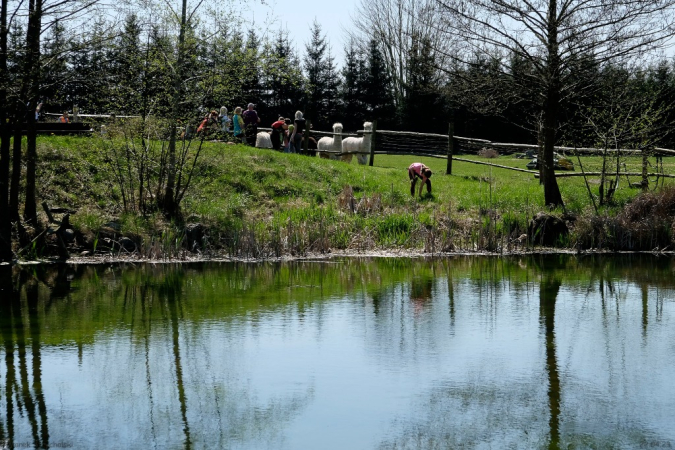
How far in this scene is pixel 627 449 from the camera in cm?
A: 643

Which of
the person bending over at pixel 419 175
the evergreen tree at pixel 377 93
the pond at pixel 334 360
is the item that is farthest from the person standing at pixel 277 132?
the evergreen tree at pixel 377 93

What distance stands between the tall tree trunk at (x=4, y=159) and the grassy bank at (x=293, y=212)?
161 cm

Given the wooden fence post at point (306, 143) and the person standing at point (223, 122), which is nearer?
the person standing at point (223, 122)

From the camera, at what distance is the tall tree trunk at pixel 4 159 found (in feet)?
47.1

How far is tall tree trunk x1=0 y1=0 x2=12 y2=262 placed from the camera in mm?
14367

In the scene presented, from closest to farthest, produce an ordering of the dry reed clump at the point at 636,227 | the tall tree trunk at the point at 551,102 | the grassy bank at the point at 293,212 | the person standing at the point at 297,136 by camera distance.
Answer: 1. the grassy bank at the point at 293,212
2. the dry reed clump at the point at 636,227
3. the tall tree trunk at the point at 551,102
4. the person standing at the point at 297,136

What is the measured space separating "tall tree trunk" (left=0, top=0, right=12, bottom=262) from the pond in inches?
29.5

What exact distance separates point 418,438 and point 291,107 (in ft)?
114

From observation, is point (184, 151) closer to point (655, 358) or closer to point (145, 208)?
point (145, 208)

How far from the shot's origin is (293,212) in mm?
18594

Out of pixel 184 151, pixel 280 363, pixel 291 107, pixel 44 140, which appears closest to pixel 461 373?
pixel 280 363

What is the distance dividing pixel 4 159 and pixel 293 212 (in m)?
6.00

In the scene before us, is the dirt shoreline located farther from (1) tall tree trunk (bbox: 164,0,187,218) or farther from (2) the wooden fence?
(2) the wooden fence

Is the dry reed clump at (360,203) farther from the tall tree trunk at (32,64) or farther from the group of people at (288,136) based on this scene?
the tall tree trunk at (32,64)
